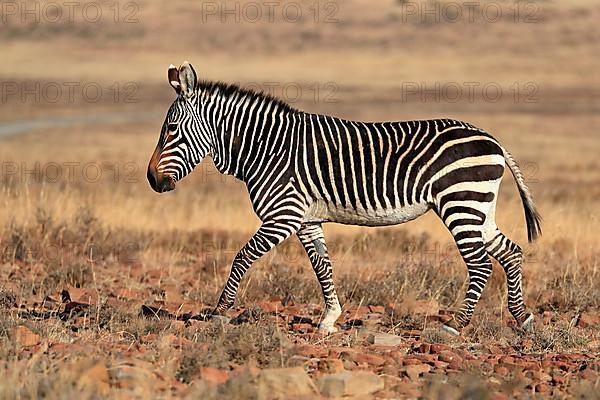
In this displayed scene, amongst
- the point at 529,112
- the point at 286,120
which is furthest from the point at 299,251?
the point at 529,112

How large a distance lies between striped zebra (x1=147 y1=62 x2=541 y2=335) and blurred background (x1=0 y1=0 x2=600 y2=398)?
2.38ft

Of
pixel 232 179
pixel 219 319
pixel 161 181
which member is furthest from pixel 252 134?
pixel 232 179

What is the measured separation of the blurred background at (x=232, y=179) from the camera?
10.9 meters

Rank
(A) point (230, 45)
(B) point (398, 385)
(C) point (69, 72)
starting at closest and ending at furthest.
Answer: (B) point (398, 385)
(C) point (69, 72)
(A) point (230, 45)

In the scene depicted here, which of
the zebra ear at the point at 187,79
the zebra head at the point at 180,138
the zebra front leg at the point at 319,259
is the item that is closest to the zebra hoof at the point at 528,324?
the zebra front leg at the point at 319,259

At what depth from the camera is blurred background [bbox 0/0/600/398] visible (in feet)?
35.9

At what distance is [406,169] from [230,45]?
7988 centimetres

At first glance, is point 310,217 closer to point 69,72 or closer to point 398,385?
point 398,385

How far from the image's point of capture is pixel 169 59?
81.4m

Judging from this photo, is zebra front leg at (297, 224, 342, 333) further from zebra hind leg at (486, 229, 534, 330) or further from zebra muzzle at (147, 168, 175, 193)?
zebra hind leg at (486, 229, 534, 330)

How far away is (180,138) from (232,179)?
1693cm

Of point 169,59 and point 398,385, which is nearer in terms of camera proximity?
point 398,385

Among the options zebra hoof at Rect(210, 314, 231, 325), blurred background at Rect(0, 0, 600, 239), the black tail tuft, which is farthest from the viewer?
blurred background at Rect(0, 0, 600, 239)

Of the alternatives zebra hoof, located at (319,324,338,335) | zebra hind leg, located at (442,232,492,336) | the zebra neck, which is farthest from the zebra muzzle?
zebra hind leg, located at (442,232,492,336)
